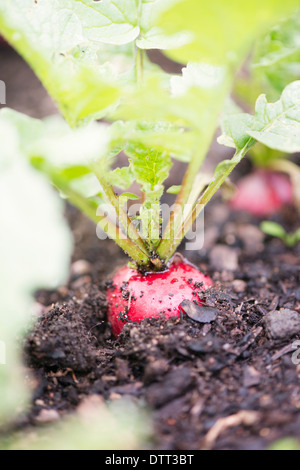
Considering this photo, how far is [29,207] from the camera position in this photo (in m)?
1.00

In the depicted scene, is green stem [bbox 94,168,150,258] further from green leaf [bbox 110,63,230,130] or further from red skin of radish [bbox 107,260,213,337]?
green leaf [bbox 110,63,230,130]

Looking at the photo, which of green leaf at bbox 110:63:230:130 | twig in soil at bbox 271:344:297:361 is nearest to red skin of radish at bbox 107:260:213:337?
twig in soil at bbox 271:344:297:361

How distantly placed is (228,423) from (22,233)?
67 cm

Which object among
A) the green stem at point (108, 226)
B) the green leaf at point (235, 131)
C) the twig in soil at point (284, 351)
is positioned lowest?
the twig in soil at point (284, 351)

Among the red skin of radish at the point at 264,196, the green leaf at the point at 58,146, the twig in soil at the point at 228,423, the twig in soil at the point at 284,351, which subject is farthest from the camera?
the red skin of radish at the point at 264,196

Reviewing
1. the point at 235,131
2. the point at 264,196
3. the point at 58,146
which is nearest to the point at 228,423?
the point at 58,146

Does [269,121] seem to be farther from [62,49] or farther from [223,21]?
[62,49]

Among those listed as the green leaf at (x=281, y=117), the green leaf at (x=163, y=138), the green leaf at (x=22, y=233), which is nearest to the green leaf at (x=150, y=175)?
the green leaf at (x=163, y=138)

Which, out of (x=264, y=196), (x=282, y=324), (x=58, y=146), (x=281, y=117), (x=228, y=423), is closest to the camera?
(x=58, y=146)

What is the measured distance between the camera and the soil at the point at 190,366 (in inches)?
41.6

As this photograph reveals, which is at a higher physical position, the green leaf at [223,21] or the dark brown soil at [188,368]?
the green leaf at [223,21]

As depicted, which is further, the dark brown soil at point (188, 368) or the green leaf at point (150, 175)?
the green leaf at point (150, 175)

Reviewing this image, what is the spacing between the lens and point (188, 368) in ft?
3.95

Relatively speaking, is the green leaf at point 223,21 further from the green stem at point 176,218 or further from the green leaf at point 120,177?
the green leaf at point 120,177
